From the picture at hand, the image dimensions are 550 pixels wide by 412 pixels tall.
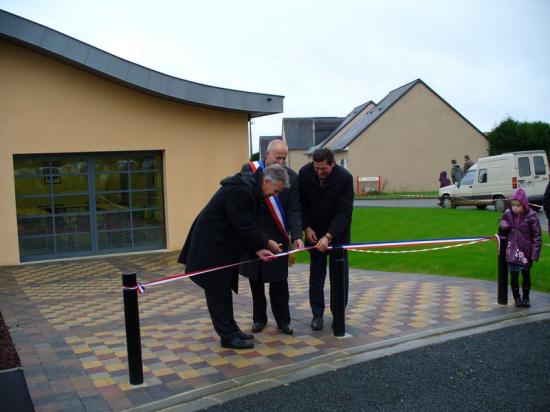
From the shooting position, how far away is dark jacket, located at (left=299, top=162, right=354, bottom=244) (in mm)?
5879

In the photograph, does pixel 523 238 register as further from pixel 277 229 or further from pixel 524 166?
pixel 524 166

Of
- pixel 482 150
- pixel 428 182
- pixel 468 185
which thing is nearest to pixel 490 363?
pixel 468 185

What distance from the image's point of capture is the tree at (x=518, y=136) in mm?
40281

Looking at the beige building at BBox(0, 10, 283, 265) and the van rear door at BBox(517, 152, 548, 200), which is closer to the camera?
the beige building at BBox(0, 10, 283, 265)

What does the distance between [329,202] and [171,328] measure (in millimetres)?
2221

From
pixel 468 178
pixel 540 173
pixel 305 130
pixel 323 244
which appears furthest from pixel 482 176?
pixel 305 130

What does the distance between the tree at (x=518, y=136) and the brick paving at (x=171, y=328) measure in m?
35.7

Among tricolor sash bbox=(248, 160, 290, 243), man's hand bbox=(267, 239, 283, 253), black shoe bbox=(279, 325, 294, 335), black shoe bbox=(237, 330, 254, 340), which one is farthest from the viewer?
black shoe bbox=(279, 325, 294, 335)

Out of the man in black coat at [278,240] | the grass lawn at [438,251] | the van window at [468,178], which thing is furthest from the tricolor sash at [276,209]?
the van window at [468,178]

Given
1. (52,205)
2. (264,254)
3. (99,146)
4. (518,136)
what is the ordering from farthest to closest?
(518,136), (99,146), (52,205), (264,254)

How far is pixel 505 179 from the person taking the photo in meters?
21.5

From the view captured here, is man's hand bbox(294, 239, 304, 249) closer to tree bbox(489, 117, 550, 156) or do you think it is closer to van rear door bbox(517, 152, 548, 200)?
van rear door bbox(517, 152, 548, 200)

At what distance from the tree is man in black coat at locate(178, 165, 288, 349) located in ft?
129

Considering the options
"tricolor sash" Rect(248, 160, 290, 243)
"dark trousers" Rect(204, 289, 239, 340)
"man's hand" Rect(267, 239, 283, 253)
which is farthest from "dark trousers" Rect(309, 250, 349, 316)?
"dark trousers" Rect(204, 289, 239, 340)
